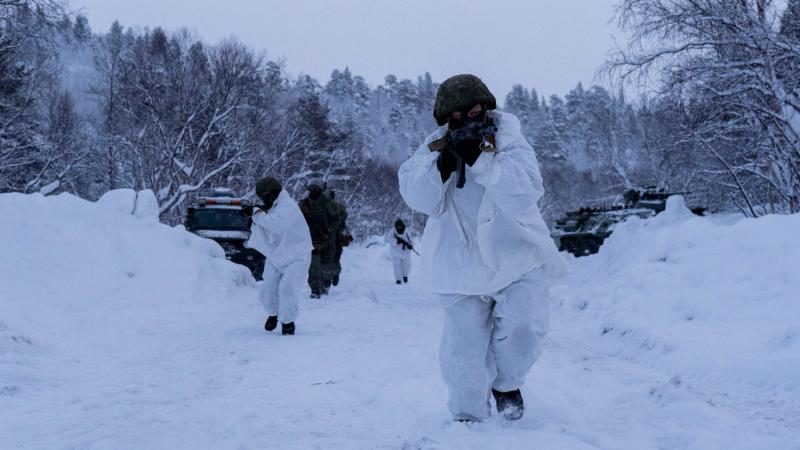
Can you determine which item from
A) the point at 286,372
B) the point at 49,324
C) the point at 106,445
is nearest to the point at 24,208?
the point at 49,324

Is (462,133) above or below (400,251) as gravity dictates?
below

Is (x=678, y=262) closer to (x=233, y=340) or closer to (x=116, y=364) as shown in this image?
(x=233, y=340)

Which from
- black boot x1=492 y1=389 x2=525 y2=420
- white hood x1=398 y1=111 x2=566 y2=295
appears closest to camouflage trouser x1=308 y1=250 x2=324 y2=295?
white hood x1=398 y1=111 x2=566 y2=295

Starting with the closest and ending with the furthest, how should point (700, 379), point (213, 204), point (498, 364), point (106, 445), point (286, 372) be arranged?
point (106, 445), point (498, 364), point (700, 379), point (286, 372), point (213, 204)

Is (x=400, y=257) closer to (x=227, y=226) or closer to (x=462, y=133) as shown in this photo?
(x=227, y=226)

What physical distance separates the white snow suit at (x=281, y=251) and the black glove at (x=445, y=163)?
164 inches

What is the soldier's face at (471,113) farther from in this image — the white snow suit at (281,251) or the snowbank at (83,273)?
the white snow suit at (281,251)

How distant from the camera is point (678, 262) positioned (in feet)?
26.4

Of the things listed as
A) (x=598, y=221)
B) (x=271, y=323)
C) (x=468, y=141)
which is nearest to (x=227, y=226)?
(x=271, y=323)

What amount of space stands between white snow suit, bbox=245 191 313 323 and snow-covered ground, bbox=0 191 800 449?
1.61 feet

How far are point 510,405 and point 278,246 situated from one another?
4.52 meters

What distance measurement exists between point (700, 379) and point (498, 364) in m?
2.08

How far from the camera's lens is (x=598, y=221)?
17.6 m

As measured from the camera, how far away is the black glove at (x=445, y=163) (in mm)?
3152
